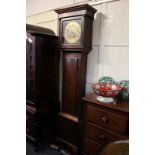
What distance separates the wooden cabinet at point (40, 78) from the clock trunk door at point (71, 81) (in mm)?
242

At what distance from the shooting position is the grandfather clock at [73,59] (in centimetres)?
177

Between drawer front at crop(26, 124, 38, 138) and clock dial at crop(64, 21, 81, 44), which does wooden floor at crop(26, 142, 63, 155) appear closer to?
drawer front at crop(26, 124, 38, 138)

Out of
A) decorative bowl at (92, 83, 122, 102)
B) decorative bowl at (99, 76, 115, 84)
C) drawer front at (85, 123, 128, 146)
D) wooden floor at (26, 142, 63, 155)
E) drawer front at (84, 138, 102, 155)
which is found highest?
decorative bowl at (99, 76, 115, 84)

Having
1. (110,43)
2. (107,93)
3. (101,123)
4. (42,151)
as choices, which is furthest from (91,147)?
(110,43)

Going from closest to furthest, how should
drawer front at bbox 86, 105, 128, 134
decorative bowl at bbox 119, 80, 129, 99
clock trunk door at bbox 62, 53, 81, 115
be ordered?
drawer front at bbox 86, 105, 128, 134 < decorative bowl at bbox 119, 80, 129, 99 < clock trunk door at bbox 62, 53, 81, 115

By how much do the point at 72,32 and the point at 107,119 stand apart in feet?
3.48

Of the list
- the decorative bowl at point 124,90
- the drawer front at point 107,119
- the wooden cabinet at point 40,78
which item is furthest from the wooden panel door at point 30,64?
the decorative bowl at point 124,90

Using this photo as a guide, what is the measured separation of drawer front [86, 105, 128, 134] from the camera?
1.42m

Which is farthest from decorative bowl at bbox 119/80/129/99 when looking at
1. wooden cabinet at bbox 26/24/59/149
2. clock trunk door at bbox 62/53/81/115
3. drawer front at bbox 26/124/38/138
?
drawer front at bbox 26/124/38/138

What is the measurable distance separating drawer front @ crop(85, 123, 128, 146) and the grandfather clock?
24 cm
